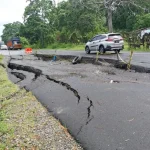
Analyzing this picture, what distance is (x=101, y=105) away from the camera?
7.91 metres

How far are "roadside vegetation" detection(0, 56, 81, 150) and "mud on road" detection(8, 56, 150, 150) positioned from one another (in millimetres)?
275

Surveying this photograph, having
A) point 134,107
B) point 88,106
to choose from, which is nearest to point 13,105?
point 88,106

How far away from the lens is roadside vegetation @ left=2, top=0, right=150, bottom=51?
1521 inches

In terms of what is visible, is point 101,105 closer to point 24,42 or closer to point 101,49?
point 101,49

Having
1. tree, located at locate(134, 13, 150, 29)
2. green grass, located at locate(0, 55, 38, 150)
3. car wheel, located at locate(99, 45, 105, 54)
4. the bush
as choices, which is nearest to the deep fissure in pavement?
green grass, located at locate(0, 55, 38, 150)

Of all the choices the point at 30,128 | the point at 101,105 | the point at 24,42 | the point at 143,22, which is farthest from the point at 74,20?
the point at 30,128

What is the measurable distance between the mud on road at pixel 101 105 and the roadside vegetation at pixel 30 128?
275 millimetres

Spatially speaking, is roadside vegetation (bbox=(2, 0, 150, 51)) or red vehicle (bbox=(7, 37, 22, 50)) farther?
red vehicle (bbox=(7, 37, 22, 50))

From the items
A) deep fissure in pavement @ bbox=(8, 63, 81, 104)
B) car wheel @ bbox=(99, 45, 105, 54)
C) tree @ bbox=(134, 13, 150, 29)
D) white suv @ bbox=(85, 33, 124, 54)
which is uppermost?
tree @ bbox=(134, 13, 150, 29)

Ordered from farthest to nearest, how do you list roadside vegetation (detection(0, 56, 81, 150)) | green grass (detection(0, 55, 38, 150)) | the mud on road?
1. green grass (detection(0, 55, 38, 150))
2. the mud on road
3. roadside vegetation (detection(0, 56, 81, 150))

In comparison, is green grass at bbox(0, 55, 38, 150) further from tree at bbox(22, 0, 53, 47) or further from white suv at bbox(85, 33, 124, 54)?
tree at bbox(22, 0, 53, 47)

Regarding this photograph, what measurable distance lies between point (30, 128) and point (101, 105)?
2.29m

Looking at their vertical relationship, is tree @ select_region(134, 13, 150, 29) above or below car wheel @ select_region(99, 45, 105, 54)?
above

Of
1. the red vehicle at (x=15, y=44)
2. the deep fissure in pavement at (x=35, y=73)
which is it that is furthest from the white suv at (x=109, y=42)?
the red vehicle at (x=15, y=44)
